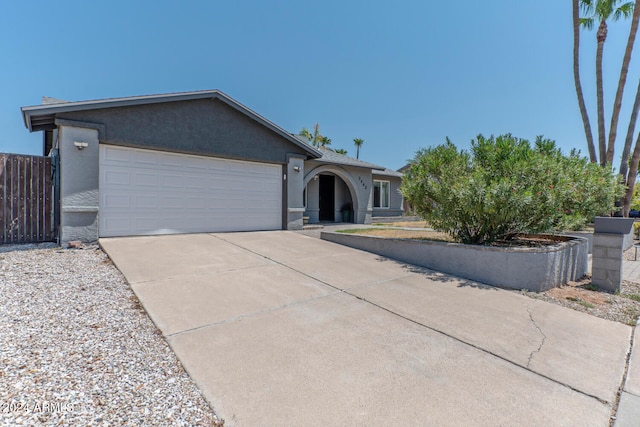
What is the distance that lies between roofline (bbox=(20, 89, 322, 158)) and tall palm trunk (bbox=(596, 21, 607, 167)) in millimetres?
14614

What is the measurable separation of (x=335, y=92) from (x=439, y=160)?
48.8ft

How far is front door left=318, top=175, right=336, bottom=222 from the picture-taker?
53.2ft

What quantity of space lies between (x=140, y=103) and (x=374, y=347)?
8.33 m

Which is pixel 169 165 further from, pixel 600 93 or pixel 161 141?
pixel 600 93

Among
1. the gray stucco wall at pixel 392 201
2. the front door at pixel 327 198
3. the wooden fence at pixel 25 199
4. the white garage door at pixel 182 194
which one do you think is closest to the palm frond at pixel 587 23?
the gray stucco wall at pixel 392 201

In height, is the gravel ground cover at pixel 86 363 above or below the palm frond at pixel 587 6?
below

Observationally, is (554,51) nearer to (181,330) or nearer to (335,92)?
(335,92)

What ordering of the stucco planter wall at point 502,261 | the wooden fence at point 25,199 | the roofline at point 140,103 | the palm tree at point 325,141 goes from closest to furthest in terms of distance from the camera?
the stucco planter wall at point 502,261, the roofline at point 140,103, the wooden fence at point 25,199, the palm tree at point 325,141

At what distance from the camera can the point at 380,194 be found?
680 inches

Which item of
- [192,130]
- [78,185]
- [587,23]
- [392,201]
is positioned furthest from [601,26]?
[78,185]

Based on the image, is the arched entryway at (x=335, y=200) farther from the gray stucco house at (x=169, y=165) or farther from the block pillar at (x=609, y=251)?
the block pillar at (x=609, y=251)

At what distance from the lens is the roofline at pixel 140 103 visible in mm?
6445

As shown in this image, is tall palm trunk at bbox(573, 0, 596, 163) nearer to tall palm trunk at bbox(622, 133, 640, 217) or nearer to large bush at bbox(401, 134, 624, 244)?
tall palm trunk at bbox(622, 133, 640, 217)

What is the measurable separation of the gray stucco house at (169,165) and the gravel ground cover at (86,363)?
345 cm
